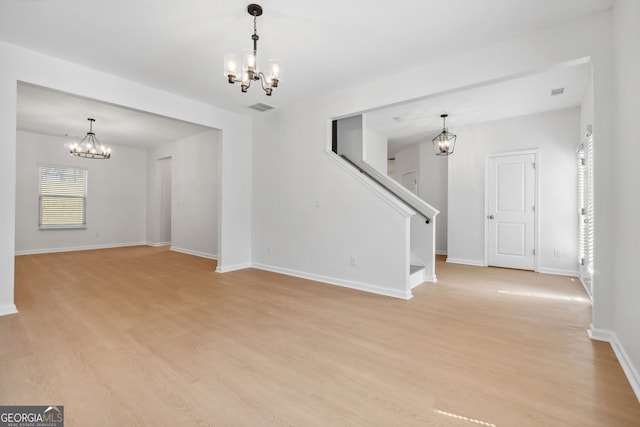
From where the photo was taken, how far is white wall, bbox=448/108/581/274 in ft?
16.4

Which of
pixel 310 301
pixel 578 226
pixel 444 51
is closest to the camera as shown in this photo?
pixel 444 51

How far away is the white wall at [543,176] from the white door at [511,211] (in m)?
0.13

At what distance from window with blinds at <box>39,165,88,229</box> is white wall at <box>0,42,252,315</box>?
5.32m

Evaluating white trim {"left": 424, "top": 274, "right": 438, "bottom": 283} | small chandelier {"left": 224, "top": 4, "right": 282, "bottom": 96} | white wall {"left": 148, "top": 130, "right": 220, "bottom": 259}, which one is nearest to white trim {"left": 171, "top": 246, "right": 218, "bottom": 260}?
white wall {"left": 148, "top": 130, "right": 220, "bottom": 259}

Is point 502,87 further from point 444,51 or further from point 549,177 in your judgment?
point 549,177

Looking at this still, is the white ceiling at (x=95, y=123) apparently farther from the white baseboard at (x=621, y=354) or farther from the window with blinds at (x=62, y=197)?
the white baseboard at (x=621, y=354)

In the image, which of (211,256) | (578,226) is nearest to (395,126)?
(578,226)

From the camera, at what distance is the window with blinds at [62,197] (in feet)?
23.8

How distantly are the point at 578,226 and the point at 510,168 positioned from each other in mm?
1484

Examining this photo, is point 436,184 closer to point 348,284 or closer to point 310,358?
point 348,284

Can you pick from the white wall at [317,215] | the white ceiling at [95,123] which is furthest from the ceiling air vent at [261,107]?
the white ceiling at [95,123]

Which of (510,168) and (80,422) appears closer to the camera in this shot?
(80,422)

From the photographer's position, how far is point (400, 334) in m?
2.69

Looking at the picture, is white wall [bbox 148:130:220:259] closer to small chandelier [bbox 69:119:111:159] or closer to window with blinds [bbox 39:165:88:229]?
small chandelier [bbox 69:119:111:159]
